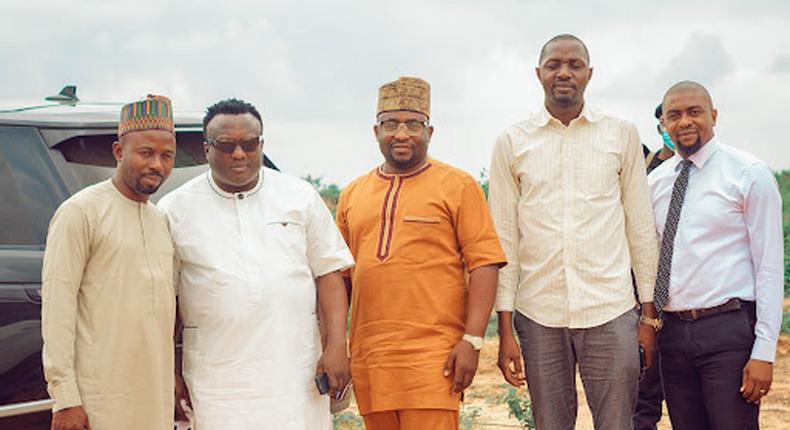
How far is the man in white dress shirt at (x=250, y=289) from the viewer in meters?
3.56

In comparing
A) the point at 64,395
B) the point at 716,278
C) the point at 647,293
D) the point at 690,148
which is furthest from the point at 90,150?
the point at 716,278

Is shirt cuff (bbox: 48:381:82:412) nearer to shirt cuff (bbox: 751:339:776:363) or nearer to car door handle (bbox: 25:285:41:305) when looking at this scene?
car door handle (bbox: 25:285:41:305)

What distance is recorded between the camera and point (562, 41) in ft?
13.6

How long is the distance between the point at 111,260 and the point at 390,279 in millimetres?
1093

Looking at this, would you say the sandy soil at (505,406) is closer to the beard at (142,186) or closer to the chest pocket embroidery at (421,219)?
the chest pocket embroidery at (421,219)

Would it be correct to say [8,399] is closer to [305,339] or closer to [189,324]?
[189,324]

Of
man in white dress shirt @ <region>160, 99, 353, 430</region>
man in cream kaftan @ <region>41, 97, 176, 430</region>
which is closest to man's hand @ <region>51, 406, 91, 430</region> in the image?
man in cream kaftan @ <region>41, 97, 176, 430</region>

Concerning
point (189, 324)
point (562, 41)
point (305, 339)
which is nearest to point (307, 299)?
point (305, 339)

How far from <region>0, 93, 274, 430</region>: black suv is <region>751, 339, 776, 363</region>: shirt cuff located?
2.43m

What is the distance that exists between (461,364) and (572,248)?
27.0 inches

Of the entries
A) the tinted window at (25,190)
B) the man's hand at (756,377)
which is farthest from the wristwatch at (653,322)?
the tinted window at (25,190)

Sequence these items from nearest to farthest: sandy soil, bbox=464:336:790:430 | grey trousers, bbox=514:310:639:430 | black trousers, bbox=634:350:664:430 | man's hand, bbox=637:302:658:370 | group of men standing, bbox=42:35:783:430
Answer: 1. group of men standing, bbox=42:35:783:430
2. grey trousers, bbox=514:310:639:430
3. man's hand, bbox=637:302:658:370
4. black trousers, bbox=634:350:664:430
5. sandy soil, bbox=464:336:790:430

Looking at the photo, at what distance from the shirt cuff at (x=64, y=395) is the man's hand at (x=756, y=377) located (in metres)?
2.54

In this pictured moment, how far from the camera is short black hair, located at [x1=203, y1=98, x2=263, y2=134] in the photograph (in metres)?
3.69
